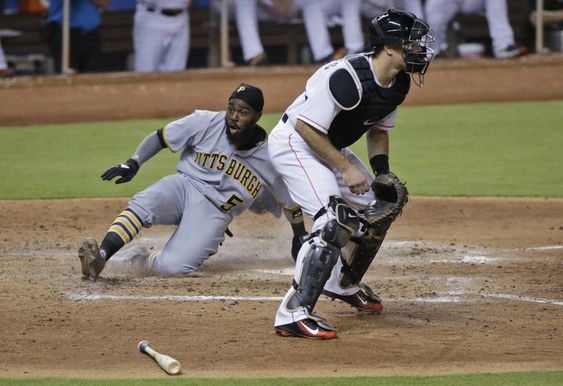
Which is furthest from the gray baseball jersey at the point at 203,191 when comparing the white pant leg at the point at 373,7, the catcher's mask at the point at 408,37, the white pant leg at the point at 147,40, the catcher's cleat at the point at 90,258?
the white pant leg at the point at 373,7

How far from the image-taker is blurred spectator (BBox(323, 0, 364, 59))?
15.9 metres

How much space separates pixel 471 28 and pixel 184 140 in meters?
11.0

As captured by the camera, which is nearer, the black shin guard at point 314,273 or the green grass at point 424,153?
the black shin guard at point 314,273

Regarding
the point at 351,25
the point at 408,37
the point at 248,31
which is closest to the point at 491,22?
the point at 351,25

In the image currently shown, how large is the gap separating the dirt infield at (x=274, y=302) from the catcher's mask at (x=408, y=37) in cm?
138

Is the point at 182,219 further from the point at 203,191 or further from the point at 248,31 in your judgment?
the point at 248,31

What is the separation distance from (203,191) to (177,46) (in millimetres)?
8930

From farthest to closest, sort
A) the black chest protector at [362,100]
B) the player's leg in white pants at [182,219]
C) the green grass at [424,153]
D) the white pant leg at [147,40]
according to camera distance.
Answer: the white pant leg at [147,40], the green grass at [424,153], the player's leg in white pants at [182,219], the black chest protector at [362,100]

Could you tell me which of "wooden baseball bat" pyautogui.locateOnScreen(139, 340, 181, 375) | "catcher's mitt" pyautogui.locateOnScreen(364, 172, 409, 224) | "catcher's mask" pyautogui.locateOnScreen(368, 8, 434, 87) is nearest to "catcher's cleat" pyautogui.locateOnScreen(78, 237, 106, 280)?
"wooden baseball bat" pyautogui.locateOnScreen(139, 340, 181, 375)

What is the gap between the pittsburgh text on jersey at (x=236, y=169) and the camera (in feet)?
22.8

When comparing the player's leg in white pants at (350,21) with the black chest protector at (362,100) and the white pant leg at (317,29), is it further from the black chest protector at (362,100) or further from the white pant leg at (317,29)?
the black chest protector at (362,100)

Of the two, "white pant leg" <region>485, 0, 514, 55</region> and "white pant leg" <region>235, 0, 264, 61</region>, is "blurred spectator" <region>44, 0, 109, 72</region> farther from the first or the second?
"white pant leg" <region>485, 0, 514, 55</region>

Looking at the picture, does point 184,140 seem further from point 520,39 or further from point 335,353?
point 520,39

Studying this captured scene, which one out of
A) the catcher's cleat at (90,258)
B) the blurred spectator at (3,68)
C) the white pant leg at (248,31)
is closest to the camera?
the catcher's cleat at (90,258)
